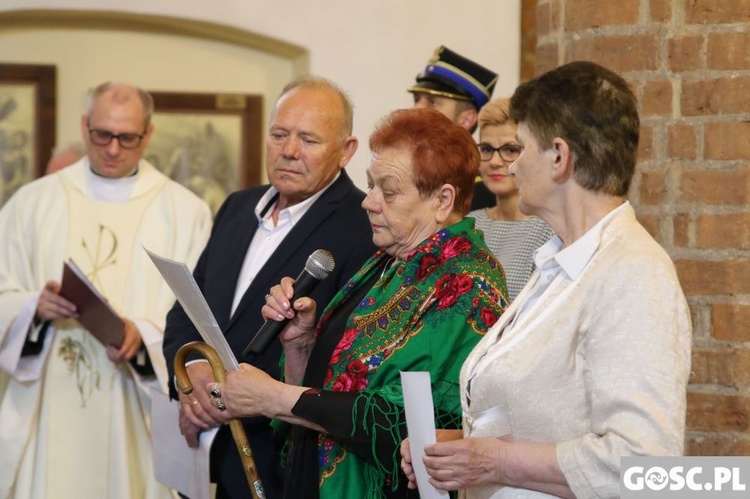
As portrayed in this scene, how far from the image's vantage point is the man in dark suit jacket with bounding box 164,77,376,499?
328 cm

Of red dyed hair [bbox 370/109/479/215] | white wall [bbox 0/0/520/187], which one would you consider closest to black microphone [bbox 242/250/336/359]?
red dyed hair [bbox 370/109/479/215]

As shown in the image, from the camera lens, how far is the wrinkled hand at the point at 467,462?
2.12 m

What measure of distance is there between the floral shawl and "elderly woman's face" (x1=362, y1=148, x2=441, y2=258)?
0.07 meters

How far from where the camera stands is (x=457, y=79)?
188 inches

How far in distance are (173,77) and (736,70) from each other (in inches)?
175

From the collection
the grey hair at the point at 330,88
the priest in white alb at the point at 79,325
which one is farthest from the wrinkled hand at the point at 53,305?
the grey hair at the point at 330,88

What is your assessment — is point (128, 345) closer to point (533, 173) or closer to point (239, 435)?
point (239, 435)

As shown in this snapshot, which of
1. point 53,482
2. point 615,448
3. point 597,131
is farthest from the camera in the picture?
point 53,482

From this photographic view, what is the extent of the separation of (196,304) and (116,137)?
6.61 ft

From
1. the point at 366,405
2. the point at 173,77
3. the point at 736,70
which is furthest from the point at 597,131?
the point at 173,77

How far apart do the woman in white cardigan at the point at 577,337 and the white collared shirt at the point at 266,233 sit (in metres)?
1.28

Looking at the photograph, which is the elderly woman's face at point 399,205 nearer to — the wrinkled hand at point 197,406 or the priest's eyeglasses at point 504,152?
the wrinkled hand at point 197,406

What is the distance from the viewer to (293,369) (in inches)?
120

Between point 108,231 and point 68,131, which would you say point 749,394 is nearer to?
point 108,231
